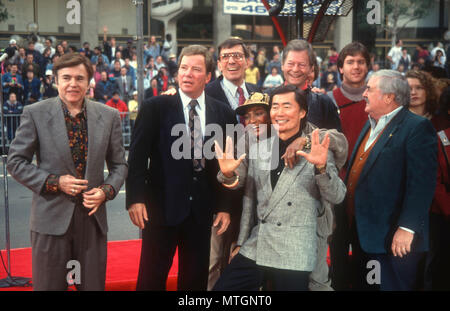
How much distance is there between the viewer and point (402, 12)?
2809 cm

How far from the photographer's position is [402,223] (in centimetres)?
386

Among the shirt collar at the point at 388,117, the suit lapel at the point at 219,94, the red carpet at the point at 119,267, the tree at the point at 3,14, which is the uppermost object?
the tree at the point at 3,14

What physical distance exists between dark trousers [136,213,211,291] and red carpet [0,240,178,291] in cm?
120

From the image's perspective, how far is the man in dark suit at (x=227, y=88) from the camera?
4.83 m

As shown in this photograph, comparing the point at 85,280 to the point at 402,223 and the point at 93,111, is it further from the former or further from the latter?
the point at 402,223

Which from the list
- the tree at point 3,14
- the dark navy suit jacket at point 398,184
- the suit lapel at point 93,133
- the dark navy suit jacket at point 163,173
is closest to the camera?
Answer: the suit lapel at point 93,133

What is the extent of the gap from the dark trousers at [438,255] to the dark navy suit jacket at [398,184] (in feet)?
2.43

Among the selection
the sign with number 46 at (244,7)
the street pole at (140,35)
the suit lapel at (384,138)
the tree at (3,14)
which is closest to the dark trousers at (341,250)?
the suit lapel at (384,138)

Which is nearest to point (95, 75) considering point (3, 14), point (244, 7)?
point (244, 7)

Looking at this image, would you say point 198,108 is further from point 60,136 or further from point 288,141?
point 60,136

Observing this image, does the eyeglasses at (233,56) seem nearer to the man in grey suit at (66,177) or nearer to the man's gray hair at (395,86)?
the man's gray hair at (395,86)

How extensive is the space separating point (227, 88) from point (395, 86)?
156 cm
